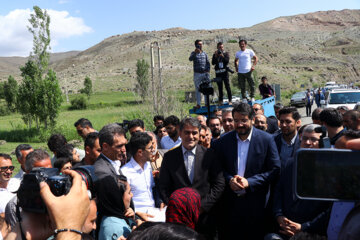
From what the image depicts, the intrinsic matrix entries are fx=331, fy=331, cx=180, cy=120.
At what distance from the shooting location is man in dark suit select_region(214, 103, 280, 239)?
3736 millimetres

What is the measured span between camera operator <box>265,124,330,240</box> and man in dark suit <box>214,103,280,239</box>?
241 mm

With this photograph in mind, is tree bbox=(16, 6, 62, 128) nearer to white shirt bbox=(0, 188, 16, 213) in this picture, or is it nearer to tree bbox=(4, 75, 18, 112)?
white shirt bbox=(0, 188, 16, 213)

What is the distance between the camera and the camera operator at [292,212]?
313cm

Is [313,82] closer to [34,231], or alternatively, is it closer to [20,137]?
[20,137]

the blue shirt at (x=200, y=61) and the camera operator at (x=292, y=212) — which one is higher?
the blue shirt at (x=200, y=61)

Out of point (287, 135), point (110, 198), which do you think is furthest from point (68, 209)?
point (287, 135)

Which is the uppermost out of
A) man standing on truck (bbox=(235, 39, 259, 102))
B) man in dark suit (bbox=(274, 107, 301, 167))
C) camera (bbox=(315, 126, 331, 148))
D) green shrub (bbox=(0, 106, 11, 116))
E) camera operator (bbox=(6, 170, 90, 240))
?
man standing on truck (bbox=(235, 39, 259, 102))

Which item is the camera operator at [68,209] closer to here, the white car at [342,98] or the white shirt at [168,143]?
the white shirt at [168,143]

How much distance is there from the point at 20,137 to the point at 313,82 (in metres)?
68.0

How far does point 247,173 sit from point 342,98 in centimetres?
1150

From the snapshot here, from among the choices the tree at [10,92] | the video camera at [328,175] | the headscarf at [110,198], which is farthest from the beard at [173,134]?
the tree at [10,92]

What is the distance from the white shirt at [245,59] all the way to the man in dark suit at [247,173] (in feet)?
19.4

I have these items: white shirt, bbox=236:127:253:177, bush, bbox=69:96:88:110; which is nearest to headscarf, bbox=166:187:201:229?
white shirt, bbox=236:127:253:177

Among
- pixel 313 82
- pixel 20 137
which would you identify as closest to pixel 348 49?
pixel 313 82
